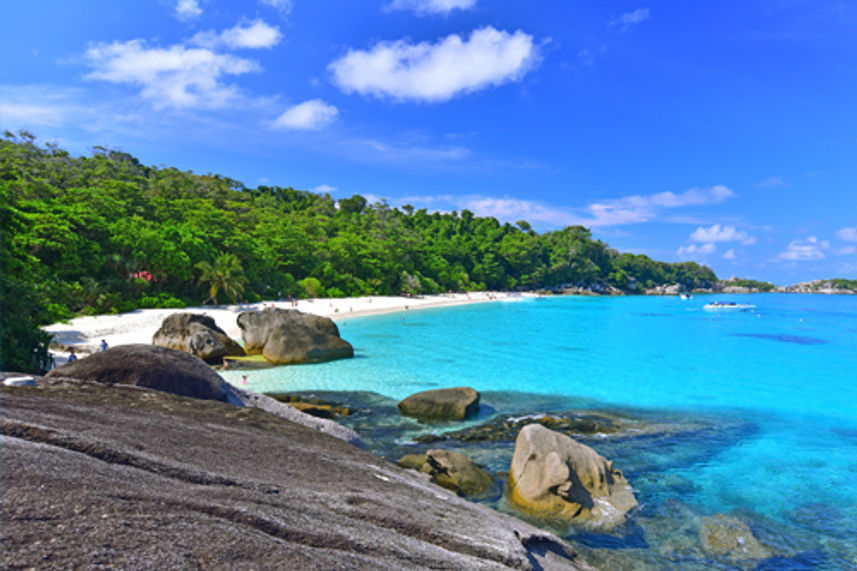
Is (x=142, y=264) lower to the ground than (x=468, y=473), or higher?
higher

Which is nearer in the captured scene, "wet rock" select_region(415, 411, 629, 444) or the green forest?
"wet rock" select_region(415, 411, 629, 444)

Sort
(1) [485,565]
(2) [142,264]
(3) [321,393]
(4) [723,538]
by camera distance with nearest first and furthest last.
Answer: (1) [485,565] → (4) [723,538] → (3) [321,393] → (2) [142,264]

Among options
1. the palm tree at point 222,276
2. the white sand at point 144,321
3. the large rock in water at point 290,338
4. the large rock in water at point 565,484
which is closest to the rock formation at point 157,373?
the large rock in water at point 565,484

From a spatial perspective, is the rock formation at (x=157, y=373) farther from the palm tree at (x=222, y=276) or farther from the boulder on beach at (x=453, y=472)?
the palm tree at (x=222, y=276)

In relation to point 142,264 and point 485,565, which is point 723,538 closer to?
point 485,565

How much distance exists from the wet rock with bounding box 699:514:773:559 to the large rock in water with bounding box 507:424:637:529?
4.48 feet

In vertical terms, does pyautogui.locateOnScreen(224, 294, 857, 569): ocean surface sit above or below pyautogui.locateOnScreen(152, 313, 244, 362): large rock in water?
below

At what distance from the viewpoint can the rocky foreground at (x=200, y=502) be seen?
274 cm

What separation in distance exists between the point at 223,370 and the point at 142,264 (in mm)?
23418

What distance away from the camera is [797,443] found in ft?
48.2

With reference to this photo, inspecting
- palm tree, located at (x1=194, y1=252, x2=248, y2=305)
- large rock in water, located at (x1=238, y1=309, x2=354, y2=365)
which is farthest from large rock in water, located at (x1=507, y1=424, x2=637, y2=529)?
palm tree, located at (x1=194, y1=252, x2=248, y2=305)

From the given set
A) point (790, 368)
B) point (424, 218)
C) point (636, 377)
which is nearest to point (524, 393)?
point (636, 377)

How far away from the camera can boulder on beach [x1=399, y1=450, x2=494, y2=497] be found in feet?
32.1

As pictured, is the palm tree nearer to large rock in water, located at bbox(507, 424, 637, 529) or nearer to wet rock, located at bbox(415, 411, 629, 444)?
wet rock, located at bbox(415, 411, 629, 444)
